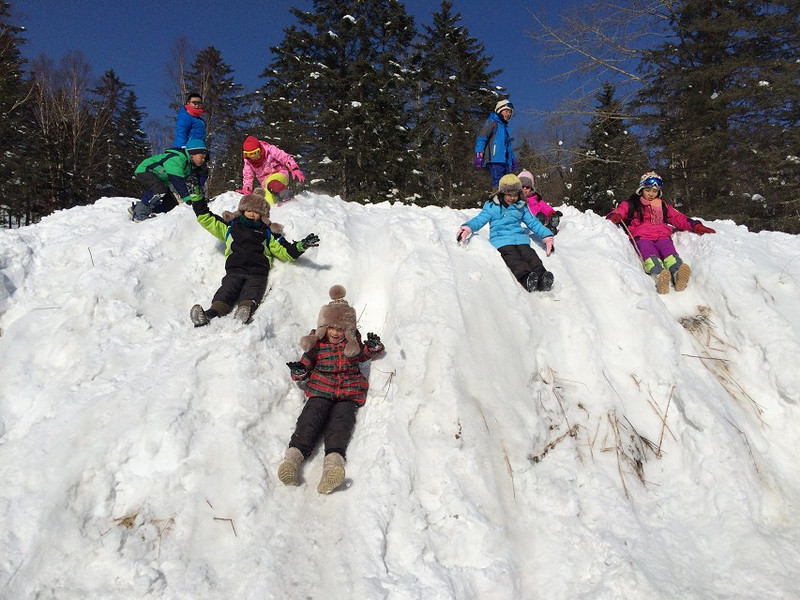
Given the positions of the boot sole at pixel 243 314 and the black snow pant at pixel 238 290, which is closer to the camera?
the boot sole at pixel 243 314

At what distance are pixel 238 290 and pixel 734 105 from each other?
40.1 ft

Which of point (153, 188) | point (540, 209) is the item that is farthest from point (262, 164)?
point (540, 209)

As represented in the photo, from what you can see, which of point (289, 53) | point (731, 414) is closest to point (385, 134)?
point (289, 53)

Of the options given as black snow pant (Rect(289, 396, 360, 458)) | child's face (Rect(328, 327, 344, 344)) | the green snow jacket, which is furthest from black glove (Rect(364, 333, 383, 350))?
the green snow jacket

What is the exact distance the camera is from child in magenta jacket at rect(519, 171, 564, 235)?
20.0 ft

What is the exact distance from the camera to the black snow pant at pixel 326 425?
3203 mm

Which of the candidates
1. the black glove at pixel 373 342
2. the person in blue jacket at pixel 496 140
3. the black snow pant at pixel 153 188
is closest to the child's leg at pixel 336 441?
the black glove at pixel 373 342

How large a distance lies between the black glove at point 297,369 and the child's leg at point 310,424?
9.6 inches

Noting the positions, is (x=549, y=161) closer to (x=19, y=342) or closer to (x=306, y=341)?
(x=306, y=341)

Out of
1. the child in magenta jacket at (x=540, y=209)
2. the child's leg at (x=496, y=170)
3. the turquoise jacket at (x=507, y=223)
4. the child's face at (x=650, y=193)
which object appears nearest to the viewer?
the turquoise jacket at (x=507, y=223)

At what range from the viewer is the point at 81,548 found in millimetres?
2518

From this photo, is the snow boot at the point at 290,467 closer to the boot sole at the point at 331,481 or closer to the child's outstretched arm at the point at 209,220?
the boot sole at the point at 331,481

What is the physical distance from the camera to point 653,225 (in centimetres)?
567

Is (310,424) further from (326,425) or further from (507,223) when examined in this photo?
(507,223)
